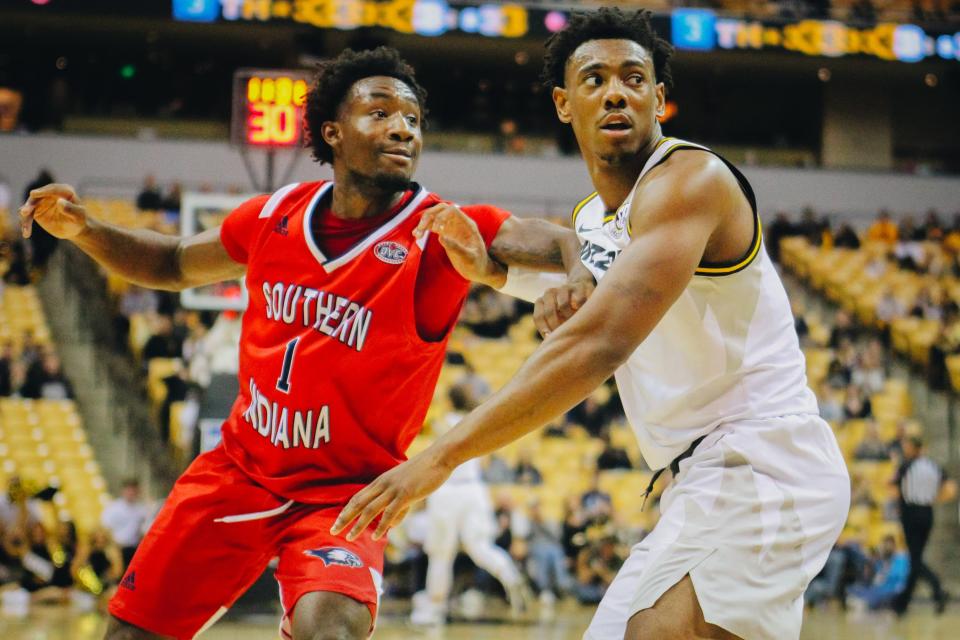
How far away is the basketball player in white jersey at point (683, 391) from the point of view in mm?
2762

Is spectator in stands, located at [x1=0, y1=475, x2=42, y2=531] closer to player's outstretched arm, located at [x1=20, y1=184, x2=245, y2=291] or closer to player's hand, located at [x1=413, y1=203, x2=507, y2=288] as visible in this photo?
player's outstretched arm, located at [x1=20, y1=184, x2=245, y2=291]

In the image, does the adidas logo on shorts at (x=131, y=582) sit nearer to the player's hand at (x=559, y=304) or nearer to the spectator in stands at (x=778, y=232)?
the player's hand at (x=559, y=304)

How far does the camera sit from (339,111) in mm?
4535

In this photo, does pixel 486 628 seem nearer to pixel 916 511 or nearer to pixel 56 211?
pixel 916 511

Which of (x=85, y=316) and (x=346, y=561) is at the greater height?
(x=346, y=561)

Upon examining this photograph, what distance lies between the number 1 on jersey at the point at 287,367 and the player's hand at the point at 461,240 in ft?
1.84

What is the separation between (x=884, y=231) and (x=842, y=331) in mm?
4520

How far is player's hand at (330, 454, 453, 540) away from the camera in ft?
8.94

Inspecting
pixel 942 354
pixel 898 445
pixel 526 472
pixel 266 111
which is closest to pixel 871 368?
pixel 942 354

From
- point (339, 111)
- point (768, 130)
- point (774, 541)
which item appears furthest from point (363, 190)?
point (768, 130)

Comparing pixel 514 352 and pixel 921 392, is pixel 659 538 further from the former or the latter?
pixel 921 392

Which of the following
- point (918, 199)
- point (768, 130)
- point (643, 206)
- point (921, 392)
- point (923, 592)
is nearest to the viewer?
point (643, 206)

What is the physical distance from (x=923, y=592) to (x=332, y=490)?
1139 cm

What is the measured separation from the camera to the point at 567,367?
275 cm
